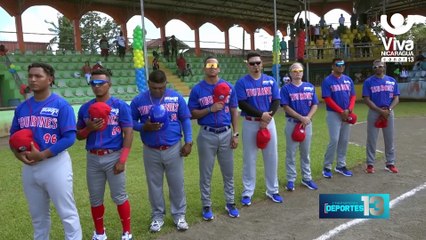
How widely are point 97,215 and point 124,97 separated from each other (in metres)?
13.9

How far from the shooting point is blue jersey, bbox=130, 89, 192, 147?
13.8 ft

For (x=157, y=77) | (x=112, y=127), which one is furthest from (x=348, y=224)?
(x=112, y=127)

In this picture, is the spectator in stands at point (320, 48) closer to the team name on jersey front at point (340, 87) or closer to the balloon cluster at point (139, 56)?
the balloon cluster at point (139, 56)

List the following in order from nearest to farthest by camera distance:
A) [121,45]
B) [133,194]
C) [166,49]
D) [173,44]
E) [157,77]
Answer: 1. [157,77]
2. [133,194]
3. [121,45]
4. [173,44]
5. [166,49]

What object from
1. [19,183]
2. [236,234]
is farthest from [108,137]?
[19,183]

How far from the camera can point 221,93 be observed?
4.48m

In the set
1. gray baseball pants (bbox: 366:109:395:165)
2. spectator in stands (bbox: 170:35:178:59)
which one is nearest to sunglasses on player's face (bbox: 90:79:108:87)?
gray baseball pants (bbox: 366:109:395:165)

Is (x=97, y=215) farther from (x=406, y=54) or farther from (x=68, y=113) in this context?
(x=406, y=54)

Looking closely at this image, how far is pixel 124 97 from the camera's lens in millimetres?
17469

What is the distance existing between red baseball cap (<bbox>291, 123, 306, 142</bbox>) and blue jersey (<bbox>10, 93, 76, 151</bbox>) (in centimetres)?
330

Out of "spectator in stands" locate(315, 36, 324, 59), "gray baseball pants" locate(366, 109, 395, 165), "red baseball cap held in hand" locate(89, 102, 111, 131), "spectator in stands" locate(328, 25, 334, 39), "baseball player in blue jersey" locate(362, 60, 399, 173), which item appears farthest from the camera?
"spectator in stands" locate(328, 25, 334, 39)

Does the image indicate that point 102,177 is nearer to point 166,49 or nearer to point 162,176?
point 162,176

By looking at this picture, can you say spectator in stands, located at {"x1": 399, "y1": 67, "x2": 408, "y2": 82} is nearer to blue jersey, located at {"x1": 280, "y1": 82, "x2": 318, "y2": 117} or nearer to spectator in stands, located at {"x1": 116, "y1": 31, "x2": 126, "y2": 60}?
spectator in stands, located at {"x1": 116, "y1": 31, "x2": 126, "y2": 60}

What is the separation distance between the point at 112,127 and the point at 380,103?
15.7 ft
